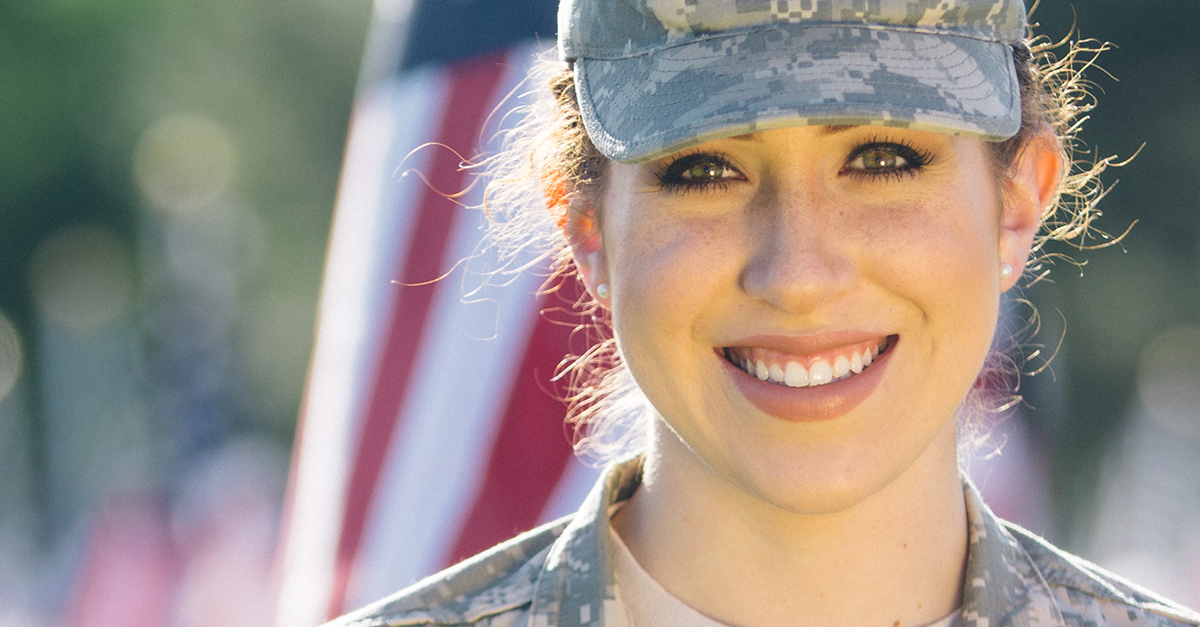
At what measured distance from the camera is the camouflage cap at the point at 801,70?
186 centimetres

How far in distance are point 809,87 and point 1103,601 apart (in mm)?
1049

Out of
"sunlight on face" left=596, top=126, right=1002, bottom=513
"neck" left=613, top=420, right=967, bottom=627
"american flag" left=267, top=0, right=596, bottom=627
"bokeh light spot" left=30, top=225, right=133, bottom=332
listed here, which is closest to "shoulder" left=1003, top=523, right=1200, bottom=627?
"neck" left=613, top=420, right=967, bottom=627

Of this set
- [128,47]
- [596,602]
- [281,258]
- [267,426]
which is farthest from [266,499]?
[596,602]

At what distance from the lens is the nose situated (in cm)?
193

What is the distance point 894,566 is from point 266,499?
36.6 feet

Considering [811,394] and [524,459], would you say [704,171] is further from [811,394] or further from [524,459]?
[524,459]

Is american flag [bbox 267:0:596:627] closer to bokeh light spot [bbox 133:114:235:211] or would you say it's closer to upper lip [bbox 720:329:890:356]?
upper lip [bbox 720:329:890:356]

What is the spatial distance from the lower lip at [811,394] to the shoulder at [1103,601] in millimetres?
580

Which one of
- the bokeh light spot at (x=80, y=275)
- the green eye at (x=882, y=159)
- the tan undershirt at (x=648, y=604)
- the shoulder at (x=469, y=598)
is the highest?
the green eye at (x=882, y=159)

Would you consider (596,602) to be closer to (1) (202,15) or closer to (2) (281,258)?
(2) (281,258)

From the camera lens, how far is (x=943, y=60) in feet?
6.35

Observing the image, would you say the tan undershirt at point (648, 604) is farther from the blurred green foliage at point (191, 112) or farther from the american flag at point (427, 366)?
the blurred green foliage at point (191, 112)

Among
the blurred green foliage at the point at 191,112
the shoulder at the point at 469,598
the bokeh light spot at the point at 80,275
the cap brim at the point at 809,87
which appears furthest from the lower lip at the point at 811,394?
the bokeh light spot at the point at 80,275

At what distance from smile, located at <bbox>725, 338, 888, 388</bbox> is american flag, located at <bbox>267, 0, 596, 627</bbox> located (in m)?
1.90
